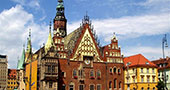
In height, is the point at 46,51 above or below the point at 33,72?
above

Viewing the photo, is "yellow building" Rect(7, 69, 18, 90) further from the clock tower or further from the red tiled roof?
the red tiled roof

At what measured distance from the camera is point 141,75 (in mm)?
73312

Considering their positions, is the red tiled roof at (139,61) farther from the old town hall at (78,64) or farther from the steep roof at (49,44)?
the steep roof at (49,44)

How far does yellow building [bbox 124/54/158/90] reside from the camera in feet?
240

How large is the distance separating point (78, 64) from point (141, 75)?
1898cm

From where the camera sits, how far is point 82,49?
7294 centimetres

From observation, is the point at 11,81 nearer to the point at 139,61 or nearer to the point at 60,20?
the point at 60,20

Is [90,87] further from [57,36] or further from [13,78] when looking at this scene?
[13,78]

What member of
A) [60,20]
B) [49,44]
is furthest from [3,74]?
[49,44]

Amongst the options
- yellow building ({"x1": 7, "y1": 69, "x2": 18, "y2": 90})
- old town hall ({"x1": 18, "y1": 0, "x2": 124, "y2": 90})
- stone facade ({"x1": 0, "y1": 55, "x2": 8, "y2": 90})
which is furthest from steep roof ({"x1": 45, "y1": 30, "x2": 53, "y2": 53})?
stone facade ({"x1": 0, "y1": 55, "x2": 8, "y2": 90})

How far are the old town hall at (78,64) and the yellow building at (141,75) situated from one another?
313 cm

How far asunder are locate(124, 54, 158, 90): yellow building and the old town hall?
3.13m

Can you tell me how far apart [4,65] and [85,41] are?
97.9 metres

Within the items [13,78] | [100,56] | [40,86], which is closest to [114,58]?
[100,56]
